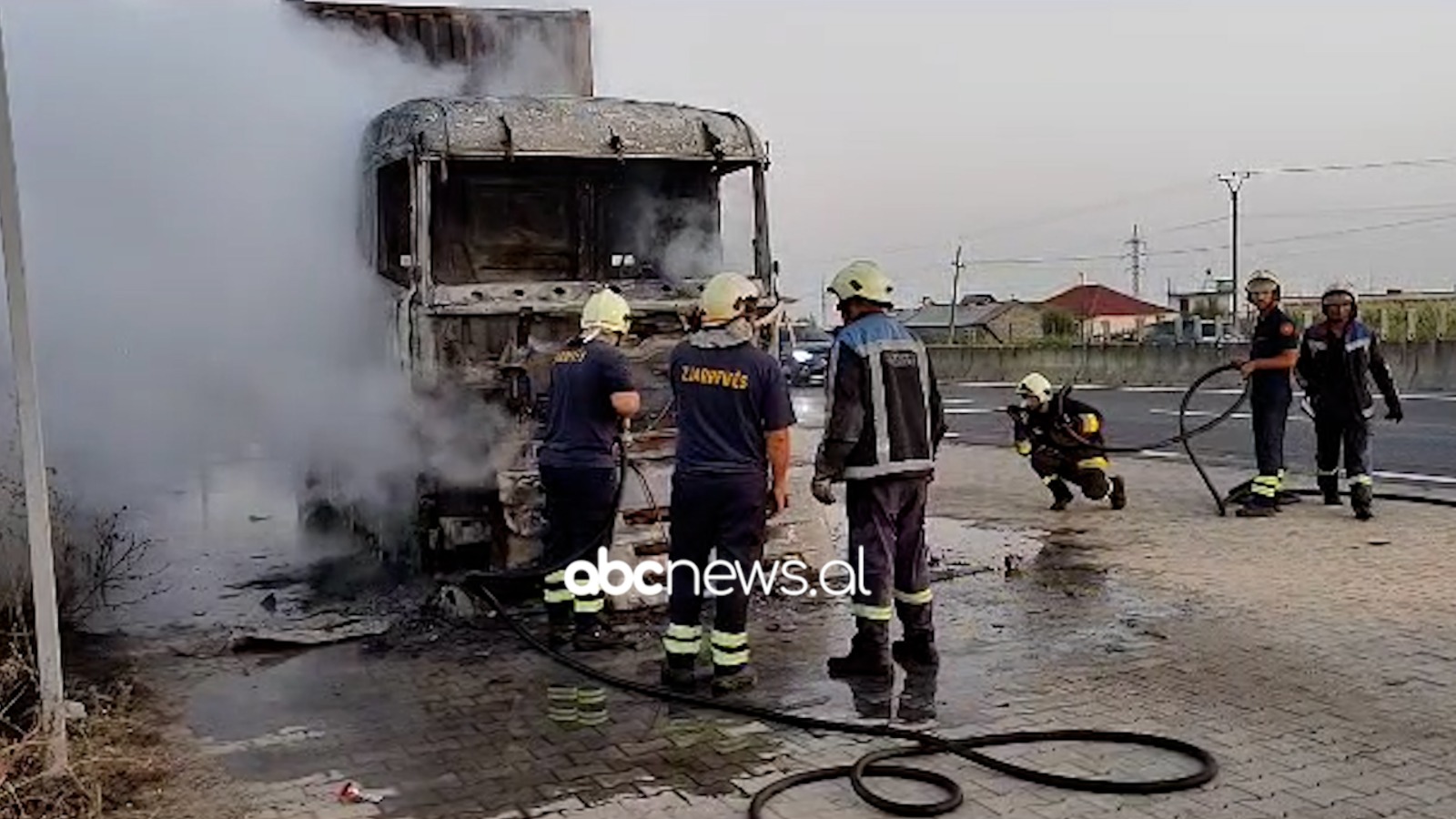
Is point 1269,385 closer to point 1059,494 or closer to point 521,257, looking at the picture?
point 1059,494

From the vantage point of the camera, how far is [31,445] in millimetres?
4344

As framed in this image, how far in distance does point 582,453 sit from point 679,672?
1.22 metres

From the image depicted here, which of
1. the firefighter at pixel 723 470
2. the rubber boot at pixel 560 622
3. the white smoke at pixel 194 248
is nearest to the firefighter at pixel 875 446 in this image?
the firefighter at pixel 723 470

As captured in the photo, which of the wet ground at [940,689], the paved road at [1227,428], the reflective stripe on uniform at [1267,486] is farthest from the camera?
the paved road at [1227,428]

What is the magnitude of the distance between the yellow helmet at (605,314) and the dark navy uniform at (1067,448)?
487cm

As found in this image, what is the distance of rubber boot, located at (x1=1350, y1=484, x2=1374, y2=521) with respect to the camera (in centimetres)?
966

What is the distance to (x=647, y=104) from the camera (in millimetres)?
8070

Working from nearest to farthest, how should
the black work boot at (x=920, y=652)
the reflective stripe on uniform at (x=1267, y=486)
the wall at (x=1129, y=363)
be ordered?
the black work boot at (x=920, y=652) < the reflective stripe on uniform at (x=1267, y=486) < the wall at (x=1129, y=363)

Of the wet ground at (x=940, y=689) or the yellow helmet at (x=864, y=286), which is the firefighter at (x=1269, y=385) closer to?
the wet ground at (x=940, y=689)

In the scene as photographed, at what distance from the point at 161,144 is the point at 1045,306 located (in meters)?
71.6

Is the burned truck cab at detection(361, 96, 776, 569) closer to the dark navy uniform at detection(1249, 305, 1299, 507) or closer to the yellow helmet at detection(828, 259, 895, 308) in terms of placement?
the yellow helmet at detection(828, 259, 895, 308)

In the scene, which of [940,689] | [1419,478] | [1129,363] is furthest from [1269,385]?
[1129,363]

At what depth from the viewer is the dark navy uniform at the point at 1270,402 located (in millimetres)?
9922

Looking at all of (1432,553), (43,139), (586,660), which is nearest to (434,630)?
(586,660)
